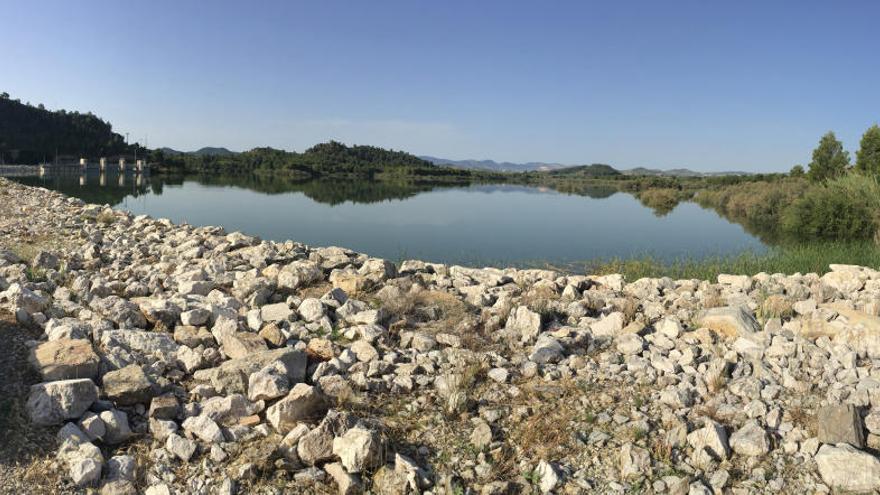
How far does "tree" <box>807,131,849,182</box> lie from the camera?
135ft

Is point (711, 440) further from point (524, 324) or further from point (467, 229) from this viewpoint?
point (467, 229)

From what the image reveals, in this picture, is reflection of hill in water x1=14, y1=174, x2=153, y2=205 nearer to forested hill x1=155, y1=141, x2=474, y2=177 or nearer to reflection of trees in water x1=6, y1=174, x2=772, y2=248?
reflection of trees in water x1=6, y1=174, x2=772, y2=248

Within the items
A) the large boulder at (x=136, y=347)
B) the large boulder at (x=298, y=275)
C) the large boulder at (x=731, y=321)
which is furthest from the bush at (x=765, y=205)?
the large boulder at (x=136, y=347)

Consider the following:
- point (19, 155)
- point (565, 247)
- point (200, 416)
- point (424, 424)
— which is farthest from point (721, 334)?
point (19, 155)

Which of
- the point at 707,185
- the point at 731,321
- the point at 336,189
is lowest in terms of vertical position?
the point at 731,321

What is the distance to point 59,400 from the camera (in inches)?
141

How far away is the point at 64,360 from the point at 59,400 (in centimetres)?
68

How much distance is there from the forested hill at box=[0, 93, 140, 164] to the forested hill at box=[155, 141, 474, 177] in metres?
10.5

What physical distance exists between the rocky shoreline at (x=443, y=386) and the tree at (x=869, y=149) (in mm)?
33267

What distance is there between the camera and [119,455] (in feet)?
11.0

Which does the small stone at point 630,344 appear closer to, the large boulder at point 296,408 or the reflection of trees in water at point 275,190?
the large boulder at point 296,408

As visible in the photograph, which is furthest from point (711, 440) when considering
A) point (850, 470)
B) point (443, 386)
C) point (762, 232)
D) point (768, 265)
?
point (762, 232)

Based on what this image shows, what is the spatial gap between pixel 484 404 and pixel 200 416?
2.02 m

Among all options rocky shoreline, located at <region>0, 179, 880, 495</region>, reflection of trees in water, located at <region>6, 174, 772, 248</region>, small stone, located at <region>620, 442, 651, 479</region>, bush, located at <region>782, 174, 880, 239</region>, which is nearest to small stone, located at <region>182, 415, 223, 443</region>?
rocky shoreline, located at <region>0, 179, 880, 495</region>
